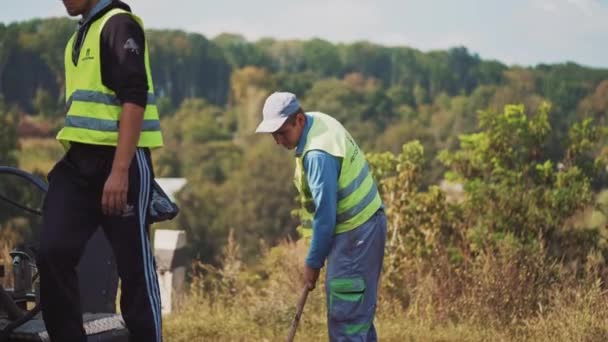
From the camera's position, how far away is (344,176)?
16.1 ft

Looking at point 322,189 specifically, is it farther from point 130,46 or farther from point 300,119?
point 130,46

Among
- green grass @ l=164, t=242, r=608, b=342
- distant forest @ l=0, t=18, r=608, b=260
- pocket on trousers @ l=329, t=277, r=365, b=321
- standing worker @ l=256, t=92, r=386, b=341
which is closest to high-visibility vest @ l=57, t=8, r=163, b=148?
standing worker @ l=256, t=92, r=386, b=341

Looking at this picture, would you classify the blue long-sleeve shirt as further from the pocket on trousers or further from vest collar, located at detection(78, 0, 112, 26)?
vest collar, located at detection(78, 0, 112, 26)

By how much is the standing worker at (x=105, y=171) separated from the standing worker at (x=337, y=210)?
0.84 meters

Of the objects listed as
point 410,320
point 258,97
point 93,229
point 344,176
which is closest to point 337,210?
point 344,176

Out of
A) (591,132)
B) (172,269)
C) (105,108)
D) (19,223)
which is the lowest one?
Answer: (19,223)

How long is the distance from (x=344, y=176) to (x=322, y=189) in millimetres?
193

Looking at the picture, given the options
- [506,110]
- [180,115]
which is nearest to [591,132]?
[506,110]

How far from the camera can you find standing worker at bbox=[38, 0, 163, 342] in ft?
13.2

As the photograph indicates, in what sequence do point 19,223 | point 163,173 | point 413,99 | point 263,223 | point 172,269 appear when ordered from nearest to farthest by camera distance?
point 172,269, point 19,223, point 263,223, point 163,173, point 413,99

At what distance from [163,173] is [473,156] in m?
66.1

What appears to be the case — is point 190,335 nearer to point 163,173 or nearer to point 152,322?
point 152,322

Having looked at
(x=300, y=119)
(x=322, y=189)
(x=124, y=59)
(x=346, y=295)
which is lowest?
(x=346, y=295)

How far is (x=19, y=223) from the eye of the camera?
129 feet
